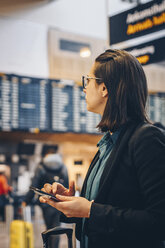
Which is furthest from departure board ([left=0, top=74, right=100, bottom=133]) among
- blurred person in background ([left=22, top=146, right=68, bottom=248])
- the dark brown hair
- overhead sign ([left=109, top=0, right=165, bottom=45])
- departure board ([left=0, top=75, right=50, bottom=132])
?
the dark brown hair

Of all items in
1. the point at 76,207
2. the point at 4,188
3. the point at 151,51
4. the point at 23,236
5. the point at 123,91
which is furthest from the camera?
the point at 4,188

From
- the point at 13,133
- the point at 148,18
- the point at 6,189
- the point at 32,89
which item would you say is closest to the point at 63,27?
the point at 32,89

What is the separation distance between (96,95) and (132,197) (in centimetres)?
39

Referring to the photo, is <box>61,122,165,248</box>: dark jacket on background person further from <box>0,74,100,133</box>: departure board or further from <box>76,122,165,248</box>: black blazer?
<box>0,74,100,133</box>: departure board

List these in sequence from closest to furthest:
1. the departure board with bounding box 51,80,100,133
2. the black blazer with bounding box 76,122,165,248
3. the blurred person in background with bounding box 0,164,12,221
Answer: the black blazer with bounding box 76,122,165,248 < the blurred person in background with bounding box 0,164,12,221 < the departure board with bounding box 51,80,100,133

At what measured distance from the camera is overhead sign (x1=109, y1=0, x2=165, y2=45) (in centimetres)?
326

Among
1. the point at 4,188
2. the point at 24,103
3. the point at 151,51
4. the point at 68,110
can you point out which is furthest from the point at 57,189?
the point at 4,188

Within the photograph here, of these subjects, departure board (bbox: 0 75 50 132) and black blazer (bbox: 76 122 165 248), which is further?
departure board (bbox: 0 75 50 132)

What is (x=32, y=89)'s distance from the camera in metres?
6.51

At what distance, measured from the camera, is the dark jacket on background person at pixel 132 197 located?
43.6 inches

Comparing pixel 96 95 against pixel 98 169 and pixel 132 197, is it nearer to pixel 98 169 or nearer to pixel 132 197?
pixel 98 169

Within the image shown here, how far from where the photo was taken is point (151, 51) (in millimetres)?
3396

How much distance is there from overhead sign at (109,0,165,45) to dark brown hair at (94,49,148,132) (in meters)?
2.09

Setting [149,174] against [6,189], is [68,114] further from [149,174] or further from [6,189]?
[149,174]
